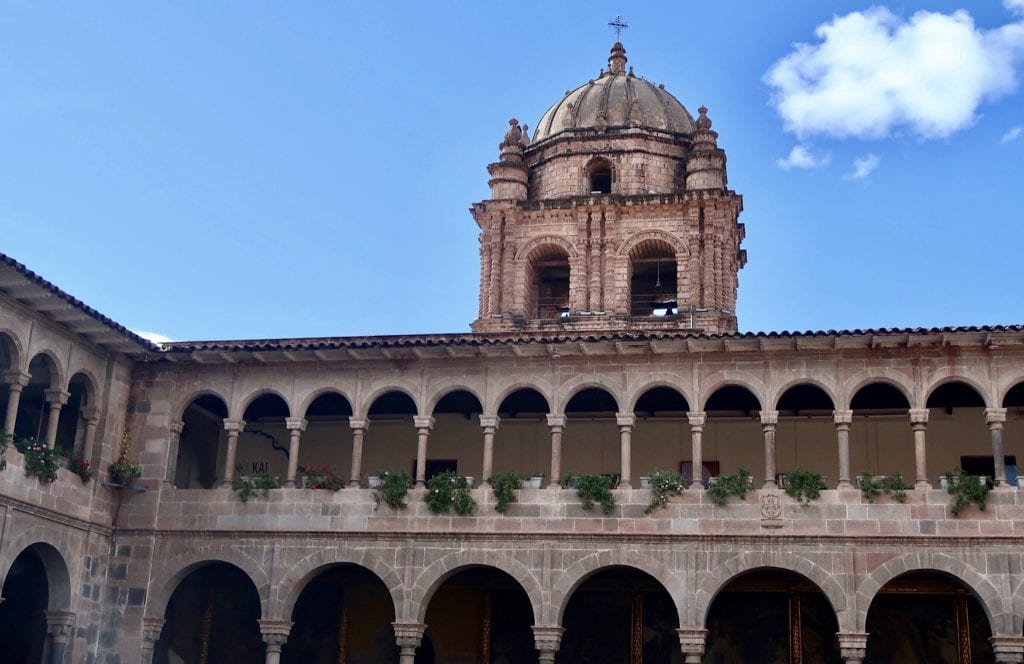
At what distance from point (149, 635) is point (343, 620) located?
390 cm

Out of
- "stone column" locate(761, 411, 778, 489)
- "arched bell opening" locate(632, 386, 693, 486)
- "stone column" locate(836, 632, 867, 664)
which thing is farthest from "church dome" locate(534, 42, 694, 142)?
"stone column" locate(836, 632, 867, 664)

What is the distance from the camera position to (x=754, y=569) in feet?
72.0

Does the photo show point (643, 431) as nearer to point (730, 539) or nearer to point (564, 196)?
point (730, 539)

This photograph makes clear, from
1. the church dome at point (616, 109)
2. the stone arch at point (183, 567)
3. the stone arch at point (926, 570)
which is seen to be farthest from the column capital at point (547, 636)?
the church dome at point (616, 109)

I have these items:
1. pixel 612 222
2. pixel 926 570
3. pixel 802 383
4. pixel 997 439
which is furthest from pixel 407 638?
pixel 612 222

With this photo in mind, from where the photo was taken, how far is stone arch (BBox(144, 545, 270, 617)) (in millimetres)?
23656

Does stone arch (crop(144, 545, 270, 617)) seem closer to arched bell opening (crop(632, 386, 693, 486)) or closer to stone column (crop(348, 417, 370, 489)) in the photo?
stone column (crop(348, 417, 370, 489))

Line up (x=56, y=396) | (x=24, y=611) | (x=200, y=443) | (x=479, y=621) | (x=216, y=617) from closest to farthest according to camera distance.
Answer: (x=56, y=396), (x=479, y=621), (x=24, y=611), (x=216, y=617), (x=200, y=443)

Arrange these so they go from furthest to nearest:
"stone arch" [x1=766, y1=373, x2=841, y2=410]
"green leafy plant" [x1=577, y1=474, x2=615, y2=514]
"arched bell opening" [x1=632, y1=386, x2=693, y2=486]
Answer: "arched bell opening" [x1=632, y1=386, x2=693, y2=486]
"stone arch" [x1=766, y1=373, x2=841, y2=410]
"green leafy plant" [x1=577, y1=474, x2=615, y2=514]

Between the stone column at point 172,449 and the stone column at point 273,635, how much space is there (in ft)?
10.7

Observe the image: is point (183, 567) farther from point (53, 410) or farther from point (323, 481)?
point (53, 410)

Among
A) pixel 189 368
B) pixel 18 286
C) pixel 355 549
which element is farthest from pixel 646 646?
pixel 18 286

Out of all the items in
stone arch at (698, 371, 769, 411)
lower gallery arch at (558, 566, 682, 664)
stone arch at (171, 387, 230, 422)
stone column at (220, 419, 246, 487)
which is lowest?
lower gallery arch at (558, 566, 682, 664)

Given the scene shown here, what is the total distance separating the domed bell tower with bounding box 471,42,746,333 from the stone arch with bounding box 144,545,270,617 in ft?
29.7
